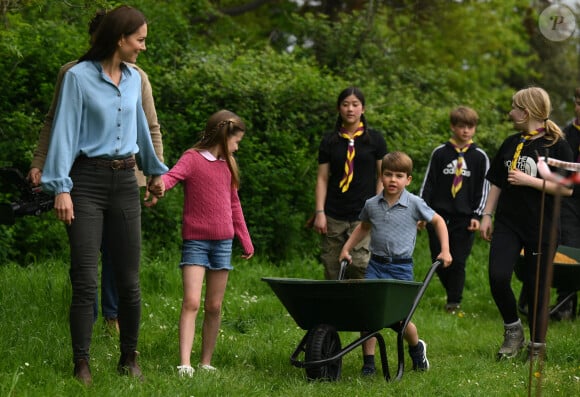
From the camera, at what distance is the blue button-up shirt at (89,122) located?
16.8ft

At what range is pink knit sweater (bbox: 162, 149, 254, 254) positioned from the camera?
6.04 metres

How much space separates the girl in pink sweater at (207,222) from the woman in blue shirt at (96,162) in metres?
0.55

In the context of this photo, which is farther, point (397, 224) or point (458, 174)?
point (458, 174)

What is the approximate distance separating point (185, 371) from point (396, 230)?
1629mm

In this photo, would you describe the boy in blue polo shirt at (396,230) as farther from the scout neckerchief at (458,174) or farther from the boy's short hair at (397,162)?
the scout neckerchief at (458,174)

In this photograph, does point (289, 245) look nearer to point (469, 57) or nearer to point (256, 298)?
point (256, 298)

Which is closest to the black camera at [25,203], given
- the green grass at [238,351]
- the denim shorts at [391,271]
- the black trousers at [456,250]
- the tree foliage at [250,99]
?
the green grass at [238,351]

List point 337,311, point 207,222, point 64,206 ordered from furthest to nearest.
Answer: point 207,222 → point 337,311 → point 64,206

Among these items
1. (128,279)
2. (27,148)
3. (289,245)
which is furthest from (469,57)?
(128,279)

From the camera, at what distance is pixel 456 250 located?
378 inches

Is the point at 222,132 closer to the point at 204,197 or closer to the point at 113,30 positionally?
the point at 204,197

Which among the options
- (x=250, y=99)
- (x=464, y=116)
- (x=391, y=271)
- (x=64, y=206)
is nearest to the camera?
(x=64, y=206)

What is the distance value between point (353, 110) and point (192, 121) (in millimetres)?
4068

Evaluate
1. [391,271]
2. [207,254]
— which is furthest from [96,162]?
[391,271]
